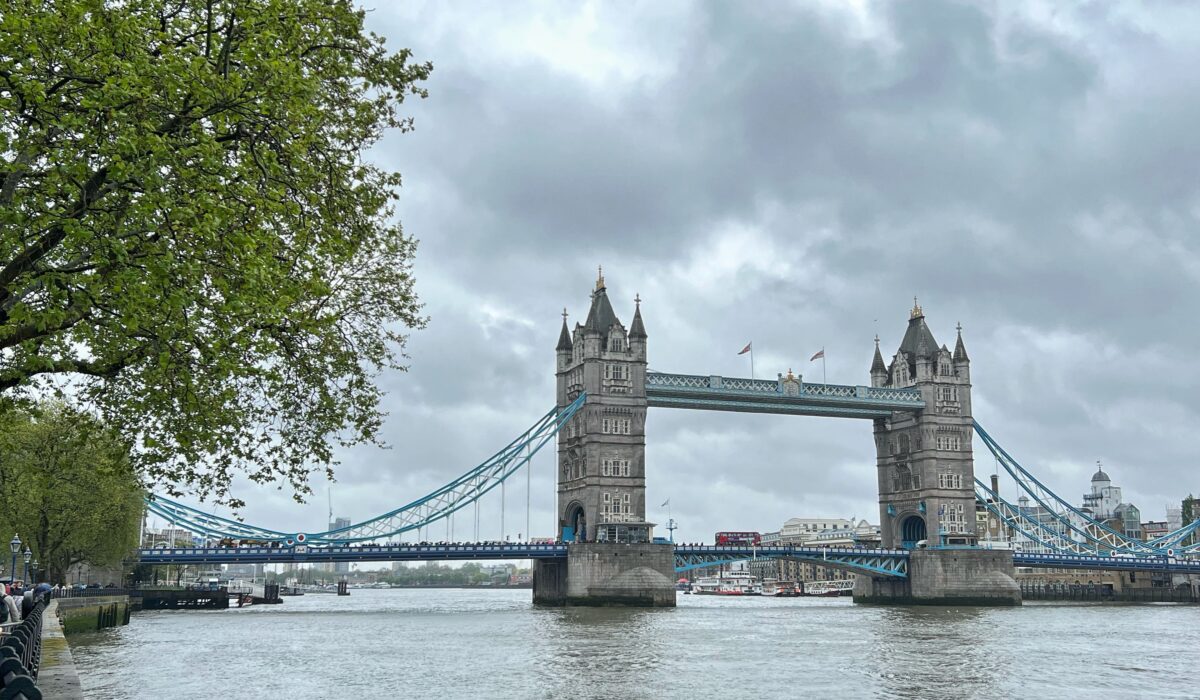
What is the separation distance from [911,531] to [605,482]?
33959 mm

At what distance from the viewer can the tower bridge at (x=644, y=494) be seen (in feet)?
273

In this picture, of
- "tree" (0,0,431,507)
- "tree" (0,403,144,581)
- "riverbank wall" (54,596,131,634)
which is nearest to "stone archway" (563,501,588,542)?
"riverbank wall" (54,596,131,634)

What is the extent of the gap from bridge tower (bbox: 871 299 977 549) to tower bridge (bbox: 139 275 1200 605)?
13 centimetres

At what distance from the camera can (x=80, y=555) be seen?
2699 inches

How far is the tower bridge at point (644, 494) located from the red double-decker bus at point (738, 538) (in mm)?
4521

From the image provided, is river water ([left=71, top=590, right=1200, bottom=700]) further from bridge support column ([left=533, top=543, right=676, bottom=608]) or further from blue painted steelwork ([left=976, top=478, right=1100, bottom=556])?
blue painted steelwork ([left=976, top=478, right=1100, bottom=556])

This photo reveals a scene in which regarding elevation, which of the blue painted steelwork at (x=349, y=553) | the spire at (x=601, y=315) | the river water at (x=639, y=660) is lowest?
the river water at (x=639, y=660)

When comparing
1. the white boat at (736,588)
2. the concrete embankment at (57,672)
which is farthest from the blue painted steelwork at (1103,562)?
the concrete embankment at (57,672)

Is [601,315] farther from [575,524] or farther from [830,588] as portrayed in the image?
[830,588]

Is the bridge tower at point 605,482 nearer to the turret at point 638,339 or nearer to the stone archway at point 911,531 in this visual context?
the turret at point 638,339

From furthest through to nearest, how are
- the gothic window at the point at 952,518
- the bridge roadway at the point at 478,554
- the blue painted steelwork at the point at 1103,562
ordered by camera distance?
the blue painted steelwork at the point at 1103,562, the gothic window at the point at 952,518, the bridge roadway at the point at 478,554

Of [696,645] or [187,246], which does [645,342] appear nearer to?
[696,645]

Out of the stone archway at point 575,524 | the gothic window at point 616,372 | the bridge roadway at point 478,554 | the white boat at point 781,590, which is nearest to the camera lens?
the bridge roadway at point 478,554

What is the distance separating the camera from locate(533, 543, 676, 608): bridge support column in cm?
8038
